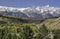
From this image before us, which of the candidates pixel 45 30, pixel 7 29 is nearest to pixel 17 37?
pixel 7 29

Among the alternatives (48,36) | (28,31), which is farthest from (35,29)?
(48,36)

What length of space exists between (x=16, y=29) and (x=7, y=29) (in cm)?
150

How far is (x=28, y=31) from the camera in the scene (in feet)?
Answer: 116

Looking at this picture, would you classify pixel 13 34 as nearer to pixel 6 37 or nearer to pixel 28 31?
pixel 6 37

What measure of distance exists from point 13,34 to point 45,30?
562 cm

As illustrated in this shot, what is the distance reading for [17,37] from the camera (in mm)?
32344

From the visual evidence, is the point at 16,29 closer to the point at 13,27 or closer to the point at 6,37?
the point at 13,27

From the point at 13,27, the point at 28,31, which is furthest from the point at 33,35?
the point at 13,27

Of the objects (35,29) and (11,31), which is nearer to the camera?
(11,31)

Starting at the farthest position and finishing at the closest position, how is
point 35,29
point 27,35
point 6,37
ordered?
point 35,29 → point 27,35 → point 6,37

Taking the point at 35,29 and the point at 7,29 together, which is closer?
the point at 7,29

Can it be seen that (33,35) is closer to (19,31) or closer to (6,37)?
(19,31)

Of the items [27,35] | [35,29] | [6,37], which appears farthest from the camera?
[35,29]

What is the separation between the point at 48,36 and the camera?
32906 mm
